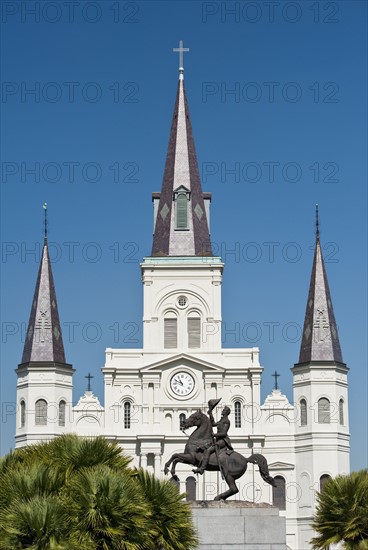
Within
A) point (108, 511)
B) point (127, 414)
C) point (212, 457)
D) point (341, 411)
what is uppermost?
point (341, 411)

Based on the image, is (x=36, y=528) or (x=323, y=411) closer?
(x=36, y=528)

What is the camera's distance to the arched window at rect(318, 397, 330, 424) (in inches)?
3268

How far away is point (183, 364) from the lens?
83.9 m

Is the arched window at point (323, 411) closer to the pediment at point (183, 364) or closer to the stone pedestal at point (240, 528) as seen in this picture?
the pediment at point (183, 364)

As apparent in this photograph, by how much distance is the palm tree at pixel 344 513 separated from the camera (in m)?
32.9

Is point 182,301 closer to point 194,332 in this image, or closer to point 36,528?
point 194,332

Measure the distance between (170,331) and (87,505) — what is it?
5617 cm

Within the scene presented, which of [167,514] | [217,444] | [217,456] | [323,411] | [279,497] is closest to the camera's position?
[167,514]

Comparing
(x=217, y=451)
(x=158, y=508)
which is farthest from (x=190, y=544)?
(x=217, y=451)

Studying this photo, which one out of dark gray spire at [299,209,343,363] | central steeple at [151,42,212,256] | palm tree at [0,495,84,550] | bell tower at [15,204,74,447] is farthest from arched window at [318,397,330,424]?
palm tree at [0,495,84,550]

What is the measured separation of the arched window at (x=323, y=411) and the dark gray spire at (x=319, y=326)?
2.51 meters

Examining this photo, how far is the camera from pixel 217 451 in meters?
40.2

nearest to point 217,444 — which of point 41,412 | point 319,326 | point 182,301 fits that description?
point 41,412

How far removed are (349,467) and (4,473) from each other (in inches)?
2120
